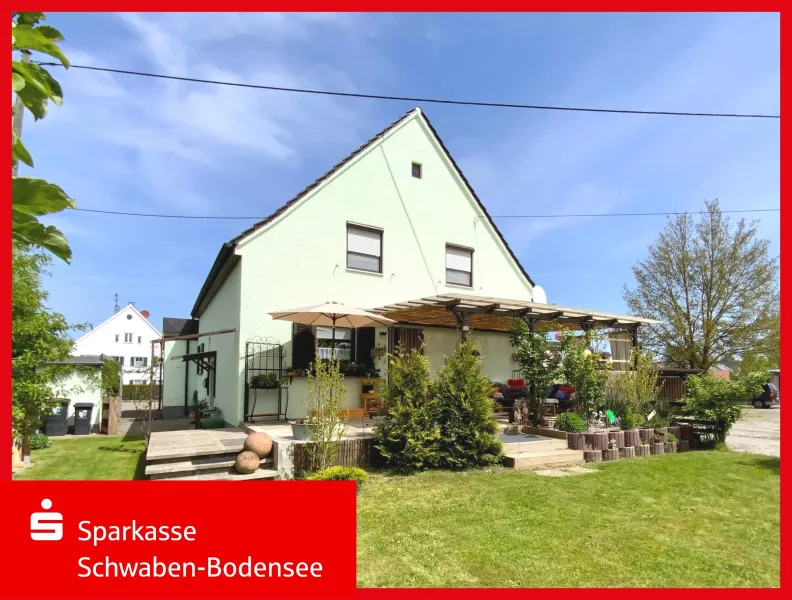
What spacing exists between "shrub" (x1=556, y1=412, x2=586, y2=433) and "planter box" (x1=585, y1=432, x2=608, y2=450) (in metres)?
0.30

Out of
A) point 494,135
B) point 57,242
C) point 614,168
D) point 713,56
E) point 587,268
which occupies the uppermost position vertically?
point 494,135

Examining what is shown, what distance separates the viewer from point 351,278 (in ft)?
41.8

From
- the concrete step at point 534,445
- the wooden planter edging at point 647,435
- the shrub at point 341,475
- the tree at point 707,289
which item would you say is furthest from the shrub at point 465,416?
the tree at point 707,289

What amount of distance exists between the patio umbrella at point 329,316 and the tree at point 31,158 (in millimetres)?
9028

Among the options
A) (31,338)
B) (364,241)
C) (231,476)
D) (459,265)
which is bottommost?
(231,476)

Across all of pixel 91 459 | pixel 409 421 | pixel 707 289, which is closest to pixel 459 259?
pixel 409 421

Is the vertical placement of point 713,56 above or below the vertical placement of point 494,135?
below

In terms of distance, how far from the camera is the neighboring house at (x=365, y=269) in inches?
443

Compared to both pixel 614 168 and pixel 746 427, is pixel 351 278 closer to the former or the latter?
pixel 614 168

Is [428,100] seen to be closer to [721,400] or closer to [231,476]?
[231,476]

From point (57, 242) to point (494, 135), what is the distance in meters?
7.78

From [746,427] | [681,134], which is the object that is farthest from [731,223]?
[681,134]

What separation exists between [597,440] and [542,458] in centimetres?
160

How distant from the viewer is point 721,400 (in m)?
11.5
